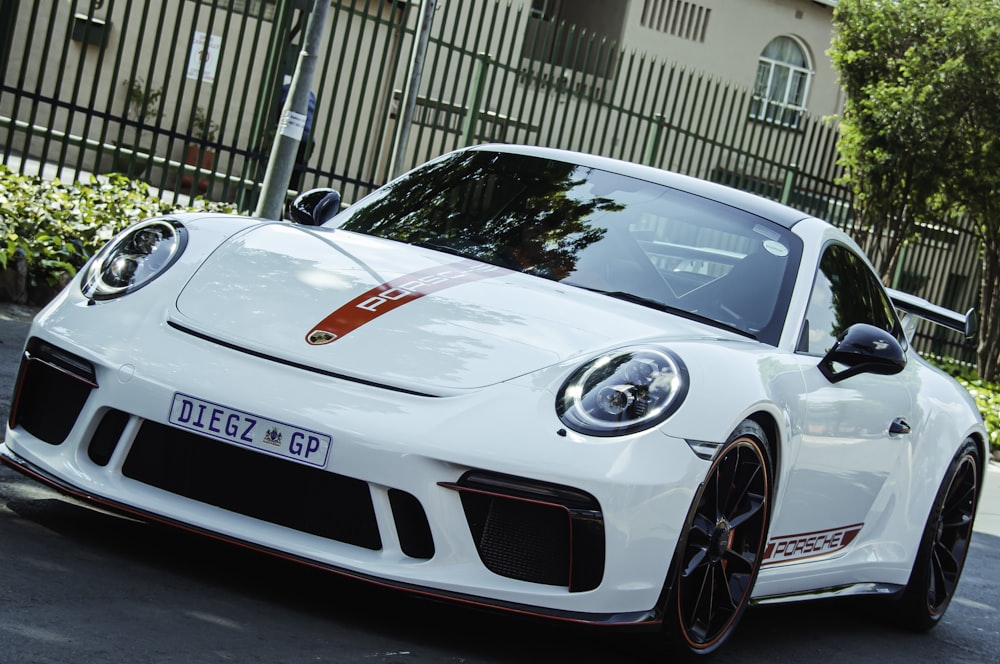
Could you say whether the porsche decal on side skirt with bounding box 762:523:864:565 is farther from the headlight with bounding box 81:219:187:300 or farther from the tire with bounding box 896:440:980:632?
the headlight with bounding box 81:219:187:300

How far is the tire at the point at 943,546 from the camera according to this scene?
5.52 metres

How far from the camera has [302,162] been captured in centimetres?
1156

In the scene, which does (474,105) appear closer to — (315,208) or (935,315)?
(935,315)

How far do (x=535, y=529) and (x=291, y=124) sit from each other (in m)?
4.89

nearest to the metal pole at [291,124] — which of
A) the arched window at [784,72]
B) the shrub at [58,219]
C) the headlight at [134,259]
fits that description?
the shrub at [58,219]

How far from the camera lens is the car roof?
506cm

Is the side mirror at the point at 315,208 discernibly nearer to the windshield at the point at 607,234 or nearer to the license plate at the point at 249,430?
the windshield at the point at 607,234

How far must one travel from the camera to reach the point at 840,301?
511cm

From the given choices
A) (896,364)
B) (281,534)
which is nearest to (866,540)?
(896,364)

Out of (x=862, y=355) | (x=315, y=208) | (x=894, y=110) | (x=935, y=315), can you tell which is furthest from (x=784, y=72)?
(x=862, y=355)

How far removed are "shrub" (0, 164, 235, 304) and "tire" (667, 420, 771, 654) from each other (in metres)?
5.38

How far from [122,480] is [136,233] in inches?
39.8

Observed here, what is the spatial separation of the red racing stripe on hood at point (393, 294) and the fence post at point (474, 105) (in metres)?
8.71

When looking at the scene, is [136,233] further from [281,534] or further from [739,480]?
[739,480]
